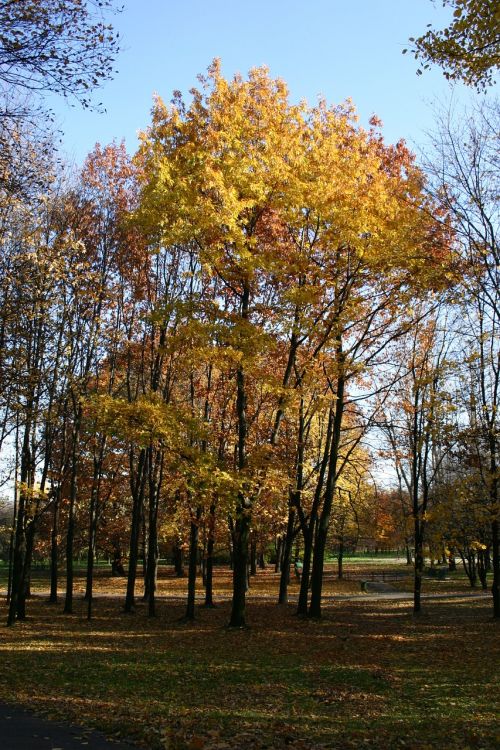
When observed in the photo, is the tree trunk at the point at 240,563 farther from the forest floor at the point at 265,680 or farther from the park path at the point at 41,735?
the park path at the point at 41,735

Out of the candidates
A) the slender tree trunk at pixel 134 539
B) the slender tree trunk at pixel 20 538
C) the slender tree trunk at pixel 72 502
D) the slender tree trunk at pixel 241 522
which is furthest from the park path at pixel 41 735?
the slender tree trunk at pixel 134 539

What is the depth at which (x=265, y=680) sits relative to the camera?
31.0 ft

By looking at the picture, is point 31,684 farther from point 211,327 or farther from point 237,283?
point 237,283

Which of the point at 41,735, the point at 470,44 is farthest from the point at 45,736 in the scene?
the point at 470,44

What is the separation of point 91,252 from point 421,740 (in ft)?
56.3

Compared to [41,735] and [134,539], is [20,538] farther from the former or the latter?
[41,735]

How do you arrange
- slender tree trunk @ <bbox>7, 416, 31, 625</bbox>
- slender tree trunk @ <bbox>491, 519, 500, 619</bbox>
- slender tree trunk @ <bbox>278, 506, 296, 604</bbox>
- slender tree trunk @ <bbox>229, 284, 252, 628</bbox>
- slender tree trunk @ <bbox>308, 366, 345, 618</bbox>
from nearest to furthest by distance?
slender tree trunk @ <bbox>229, 284, 252, 628</bbox>
slender tree trunk @ <bbox>7, 416, 31, 625</bbox>
slender tree trunk @ <bbox>308, 366, 345, 618</bbox>
slender tree trunk @ <bbox>491, 519, 500, 619</bbox>
slender tree trunk @ <bbox>278, 506, 296, 604</bbox>

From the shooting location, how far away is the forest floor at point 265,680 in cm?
634

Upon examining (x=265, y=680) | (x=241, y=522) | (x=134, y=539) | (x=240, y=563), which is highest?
(x=241, y=522)

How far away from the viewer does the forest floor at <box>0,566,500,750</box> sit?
6.34 m

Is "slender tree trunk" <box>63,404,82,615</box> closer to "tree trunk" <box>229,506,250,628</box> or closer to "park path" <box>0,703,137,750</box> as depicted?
"tree trunk" <box>229,506,250,628</box>

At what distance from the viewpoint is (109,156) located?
20.2m

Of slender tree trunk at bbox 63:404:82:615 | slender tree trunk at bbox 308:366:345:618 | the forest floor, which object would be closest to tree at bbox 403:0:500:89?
the forest floor

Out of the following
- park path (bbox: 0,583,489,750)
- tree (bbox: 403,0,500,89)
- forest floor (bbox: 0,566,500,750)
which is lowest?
forest floor (bbox: 0,566,500,750)
